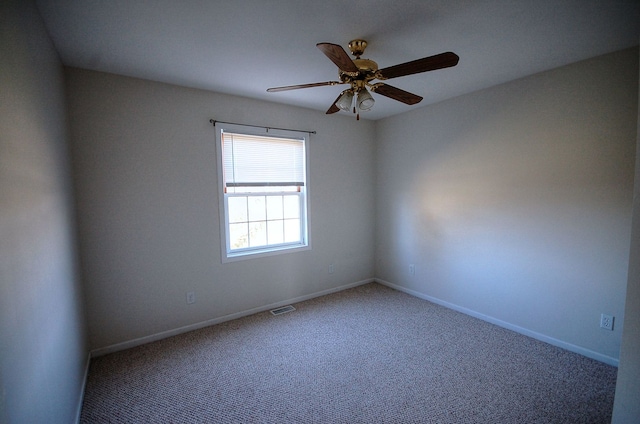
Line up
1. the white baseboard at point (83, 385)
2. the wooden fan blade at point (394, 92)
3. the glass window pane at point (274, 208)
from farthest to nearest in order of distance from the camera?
the glass window pane at point (274, 208) < the wooden fan blade at point (394, 92) < the white baseboard at point (83, 385)

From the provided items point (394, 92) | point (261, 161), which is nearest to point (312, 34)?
point (394, 92)

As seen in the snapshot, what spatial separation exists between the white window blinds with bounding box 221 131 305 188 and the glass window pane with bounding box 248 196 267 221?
0.17 metres

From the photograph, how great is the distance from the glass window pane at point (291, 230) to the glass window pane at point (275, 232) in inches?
2.2

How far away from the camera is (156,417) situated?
1.80 meters

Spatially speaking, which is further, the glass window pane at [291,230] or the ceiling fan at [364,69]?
the glass window pane at [291,230]

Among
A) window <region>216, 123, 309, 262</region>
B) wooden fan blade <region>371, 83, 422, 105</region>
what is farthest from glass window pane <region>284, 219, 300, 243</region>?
wooden fan blade <region>371, 83, 422, 105</region>

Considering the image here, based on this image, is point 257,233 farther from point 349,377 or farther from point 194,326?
point 349,377

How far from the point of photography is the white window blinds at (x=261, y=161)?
3082 mm

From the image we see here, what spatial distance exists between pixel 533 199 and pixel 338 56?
233 centimetres

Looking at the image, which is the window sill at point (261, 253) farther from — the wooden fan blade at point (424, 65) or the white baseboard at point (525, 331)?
the wooden fan blade at point (424, 65)

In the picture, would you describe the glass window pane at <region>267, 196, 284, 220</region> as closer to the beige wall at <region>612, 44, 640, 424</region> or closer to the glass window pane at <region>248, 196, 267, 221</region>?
the glass window pane at <region>248, 196, 267, 221</region>

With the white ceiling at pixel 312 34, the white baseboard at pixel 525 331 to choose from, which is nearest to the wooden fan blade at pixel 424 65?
the white ceiling at pixel 312 34

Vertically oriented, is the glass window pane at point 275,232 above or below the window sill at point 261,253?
above

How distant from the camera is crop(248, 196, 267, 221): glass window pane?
3.31m
